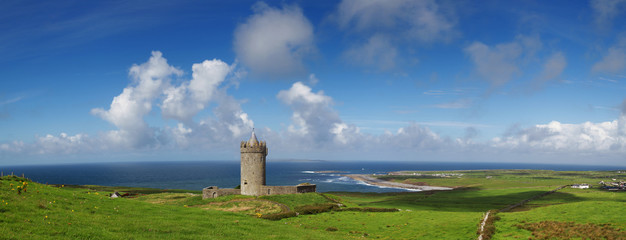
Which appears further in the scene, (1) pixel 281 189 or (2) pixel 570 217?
(1) pixel 281 189

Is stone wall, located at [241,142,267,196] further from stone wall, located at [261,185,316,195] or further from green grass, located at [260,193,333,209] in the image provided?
green grass, located at [260,193,333,209]

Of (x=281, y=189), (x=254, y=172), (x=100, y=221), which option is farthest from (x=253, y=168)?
Answer: (x=100, y=221)

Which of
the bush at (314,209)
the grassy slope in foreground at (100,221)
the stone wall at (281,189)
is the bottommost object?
the bush at (314,209)

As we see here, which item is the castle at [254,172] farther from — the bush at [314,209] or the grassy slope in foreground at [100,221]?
the grassy slope in foreground at [100,221]

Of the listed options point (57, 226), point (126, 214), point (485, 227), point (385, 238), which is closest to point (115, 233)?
point (57, 226)

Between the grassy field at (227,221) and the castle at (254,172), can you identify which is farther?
the castle at (254,172)

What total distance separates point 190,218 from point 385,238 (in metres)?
17.0

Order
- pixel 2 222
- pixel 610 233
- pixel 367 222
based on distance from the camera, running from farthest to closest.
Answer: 1. pixel 367 222
2. pixel 610 233
3. pixel 2 222

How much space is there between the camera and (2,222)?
14727 millimetres

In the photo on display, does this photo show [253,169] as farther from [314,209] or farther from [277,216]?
[277,216]

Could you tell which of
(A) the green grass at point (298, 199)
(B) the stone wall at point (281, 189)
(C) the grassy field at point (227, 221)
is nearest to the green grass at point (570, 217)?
(C) the grassy field at point (227, 221)

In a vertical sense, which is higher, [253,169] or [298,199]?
[253,169]

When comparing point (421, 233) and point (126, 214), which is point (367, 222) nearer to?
point (421, 233)

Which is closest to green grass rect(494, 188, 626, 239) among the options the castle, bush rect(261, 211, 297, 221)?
bush rect(261, 211, 297, 221)
